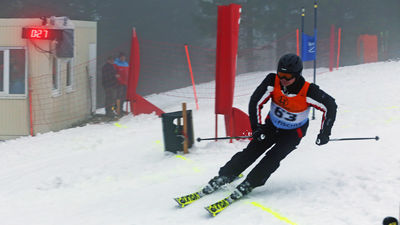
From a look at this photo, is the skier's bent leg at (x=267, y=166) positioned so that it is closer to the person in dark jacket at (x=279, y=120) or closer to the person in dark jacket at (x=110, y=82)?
the person in dark jacket at (x=279, y=120)

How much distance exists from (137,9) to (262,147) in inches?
1514

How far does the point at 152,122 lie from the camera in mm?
13188

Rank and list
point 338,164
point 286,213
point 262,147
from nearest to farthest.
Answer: point 286,213
point 262,147
point 338,164

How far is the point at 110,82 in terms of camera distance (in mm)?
15641

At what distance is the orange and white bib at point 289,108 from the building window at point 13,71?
8879mm

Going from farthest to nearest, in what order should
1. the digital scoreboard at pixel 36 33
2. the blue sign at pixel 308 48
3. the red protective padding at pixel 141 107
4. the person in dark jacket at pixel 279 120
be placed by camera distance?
1. the red protective padding at pixel 141 107
2. the digital scoreboard at pixel 36 33
3. the blue sign at pixel 308 48
4. the person in dark jacket at pixel 279 120

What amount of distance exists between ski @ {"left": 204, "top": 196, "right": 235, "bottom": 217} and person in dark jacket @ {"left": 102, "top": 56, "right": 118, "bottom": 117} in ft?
33.5

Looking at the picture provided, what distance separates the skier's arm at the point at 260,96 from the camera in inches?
242

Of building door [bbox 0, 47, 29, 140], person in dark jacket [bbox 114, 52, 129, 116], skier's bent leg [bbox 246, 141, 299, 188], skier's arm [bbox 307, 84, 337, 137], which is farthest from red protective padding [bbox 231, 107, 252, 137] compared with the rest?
person in dark jacket [bbox 114, 52, 129, 116]

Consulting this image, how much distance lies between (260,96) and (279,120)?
0.35 meters

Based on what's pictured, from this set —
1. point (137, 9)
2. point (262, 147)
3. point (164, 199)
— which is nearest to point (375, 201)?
point (262, 147)

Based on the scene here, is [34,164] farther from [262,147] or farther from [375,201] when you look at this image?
[375,201]

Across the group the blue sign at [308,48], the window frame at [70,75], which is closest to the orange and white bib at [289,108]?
the blue sign at [308,48]

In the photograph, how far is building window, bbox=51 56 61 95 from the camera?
564 inches
